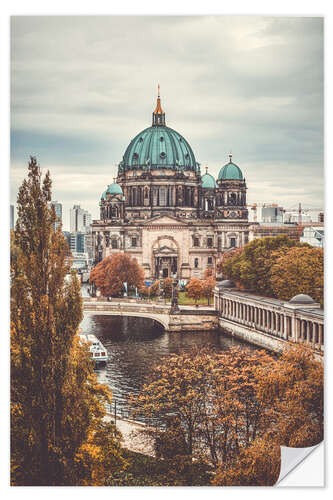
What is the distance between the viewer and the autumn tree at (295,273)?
2044 centimetres

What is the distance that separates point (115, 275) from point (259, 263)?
22.0ft

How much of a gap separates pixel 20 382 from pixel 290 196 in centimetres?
788

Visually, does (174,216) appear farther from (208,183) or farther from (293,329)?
(293,329)

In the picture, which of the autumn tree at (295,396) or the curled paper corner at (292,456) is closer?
the curled paper corner at (292,456)

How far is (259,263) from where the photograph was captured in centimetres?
2898

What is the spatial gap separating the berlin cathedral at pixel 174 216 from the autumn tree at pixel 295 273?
36.2 feet

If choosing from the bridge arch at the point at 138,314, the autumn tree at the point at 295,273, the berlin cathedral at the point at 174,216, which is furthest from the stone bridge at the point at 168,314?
the berlin cathedral at the point at 174,216

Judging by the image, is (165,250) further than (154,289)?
Yes

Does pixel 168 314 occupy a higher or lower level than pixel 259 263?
lower

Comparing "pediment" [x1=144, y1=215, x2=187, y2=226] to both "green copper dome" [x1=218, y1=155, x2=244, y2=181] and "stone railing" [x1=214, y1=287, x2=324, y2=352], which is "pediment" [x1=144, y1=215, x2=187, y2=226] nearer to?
"stone railing" [x1=214, y1=287, x2=324, y2=352]

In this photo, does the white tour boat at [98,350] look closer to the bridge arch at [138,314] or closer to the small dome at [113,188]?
the bridge arch at [138,314]

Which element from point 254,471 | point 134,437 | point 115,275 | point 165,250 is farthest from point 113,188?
point 254,471

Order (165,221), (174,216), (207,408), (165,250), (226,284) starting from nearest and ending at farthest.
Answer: (207,408)
(226,284)
(165,250)
(165,221)
(174,216)
